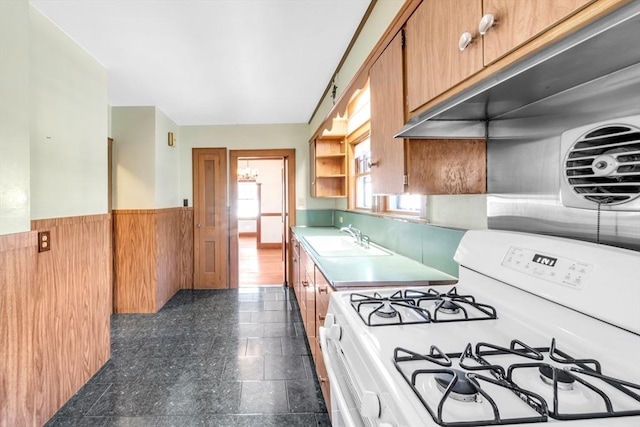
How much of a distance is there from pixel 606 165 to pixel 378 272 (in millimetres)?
1011

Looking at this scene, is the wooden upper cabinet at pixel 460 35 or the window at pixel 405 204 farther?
the window at pixel 405 204

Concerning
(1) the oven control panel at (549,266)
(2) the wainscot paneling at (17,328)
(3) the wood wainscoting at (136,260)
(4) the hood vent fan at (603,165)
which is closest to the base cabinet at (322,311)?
(1) the oven control panel at (549,266)

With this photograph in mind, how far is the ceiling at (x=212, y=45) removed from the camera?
6.21 ft

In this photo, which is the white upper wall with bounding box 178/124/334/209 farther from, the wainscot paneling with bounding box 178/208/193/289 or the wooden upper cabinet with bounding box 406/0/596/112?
the wooden upper cabinet with bounding box 406/0/596/112

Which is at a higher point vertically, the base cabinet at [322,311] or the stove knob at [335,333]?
the stove knob at [335,333]

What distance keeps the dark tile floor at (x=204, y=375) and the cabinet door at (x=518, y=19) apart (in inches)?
75.4

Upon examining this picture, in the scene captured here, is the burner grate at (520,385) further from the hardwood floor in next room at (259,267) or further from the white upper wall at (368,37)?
the hardwood floor in next room at (259,267)

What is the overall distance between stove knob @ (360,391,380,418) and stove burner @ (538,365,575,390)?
337mm

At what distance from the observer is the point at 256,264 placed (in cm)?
621

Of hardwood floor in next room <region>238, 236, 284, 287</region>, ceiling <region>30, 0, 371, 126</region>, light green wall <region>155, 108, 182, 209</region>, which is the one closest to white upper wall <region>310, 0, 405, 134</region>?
ceiling <region>30, 0, 371, 126</region>

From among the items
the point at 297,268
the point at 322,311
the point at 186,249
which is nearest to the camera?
the point at 322,311

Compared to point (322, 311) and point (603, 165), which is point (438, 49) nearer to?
point (603, 165)

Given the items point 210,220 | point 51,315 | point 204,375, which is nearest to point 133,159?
point 210,220

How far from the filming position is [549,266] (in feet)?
2.94
